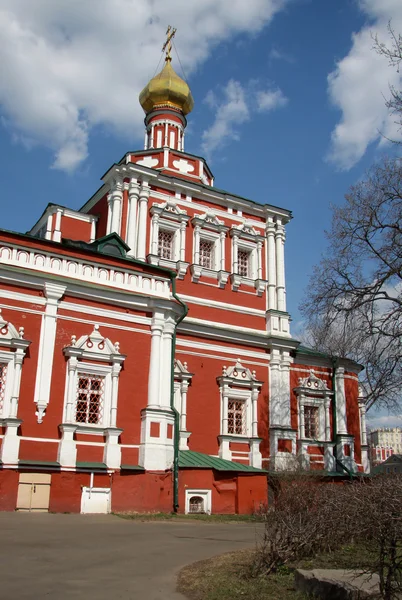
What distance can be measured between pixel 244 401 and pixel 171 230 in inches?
233

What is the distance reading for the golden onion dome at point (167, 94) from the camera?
77.9 ft

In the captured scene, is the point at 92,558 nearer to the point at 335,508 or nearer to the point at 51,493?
the point at 335,508

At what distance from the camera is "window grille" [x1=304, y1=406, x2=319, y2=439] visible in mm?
20328

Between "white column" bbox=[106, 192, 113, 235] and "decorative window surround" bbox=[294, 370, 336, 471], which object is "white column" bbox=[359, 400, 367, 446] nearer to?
"decorative window surround" bbox=[294, 370, 336, 471]

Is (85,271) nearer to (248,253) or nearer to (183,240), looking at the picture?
(183,240)

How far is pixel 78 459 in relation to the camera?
13.5m

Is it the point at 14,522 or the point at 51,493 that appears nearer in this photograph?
the point at 14,522

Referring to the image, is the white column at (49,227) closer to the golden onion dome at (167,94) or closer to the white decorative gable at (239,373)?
the white decorative gable at (239,373)

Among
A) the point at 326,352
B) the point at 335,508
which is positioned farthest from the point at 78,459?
the point at 326,352

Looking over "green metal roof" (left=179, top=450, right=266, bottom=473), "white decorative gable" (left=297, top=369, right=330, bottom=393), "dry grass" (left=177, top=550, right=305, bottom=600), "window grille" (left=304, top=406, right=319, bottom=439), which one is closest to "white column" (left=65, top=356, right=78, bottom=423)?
"green metal roof" (left=179, top=450, right=266, bottom=473)

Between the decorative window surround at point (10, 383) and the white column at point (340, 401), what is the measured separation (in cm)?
1168

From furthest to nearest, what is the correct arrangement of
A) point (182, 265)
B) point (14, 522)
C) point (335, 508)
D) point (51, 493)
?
point (182, 265) < point (51, 493) < point (14, 522) < point (335, 508)

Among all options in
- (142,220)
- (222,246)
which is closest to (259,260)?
(222,246)

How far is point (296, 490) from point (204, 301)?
11.1 metres
